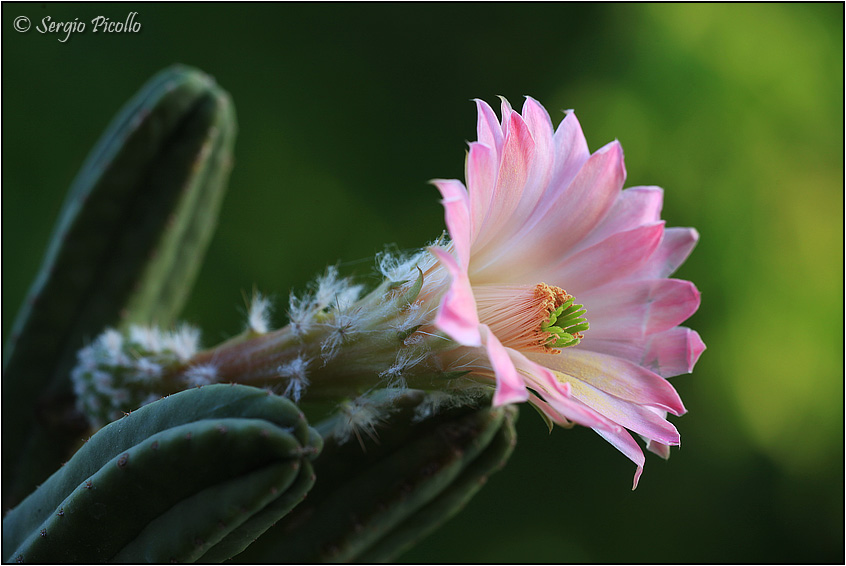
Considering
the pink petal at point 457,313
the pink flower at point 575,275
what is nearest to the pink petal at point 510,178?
the pink flower at point 575,275

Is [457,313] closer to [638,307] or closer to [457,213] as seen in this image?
[457,213]

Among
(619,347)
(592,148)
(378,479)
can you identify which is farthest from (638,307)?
(592,148)

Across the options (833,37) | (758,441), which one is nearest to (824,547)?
(758,441)

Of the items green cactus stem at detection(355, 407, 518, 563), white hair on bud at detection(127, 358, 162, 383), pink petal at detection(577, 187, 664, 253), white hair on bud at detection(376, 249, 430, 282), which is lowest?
green cactus stem at detection(355, 407, 518, 563)

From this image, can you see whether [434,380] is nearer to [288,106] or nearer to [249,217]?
[249,217]

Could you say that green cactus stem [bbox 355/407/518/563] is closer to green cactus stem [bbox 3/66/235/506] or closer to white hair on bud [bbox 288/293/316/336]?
white hair on bud [bbox 288/293/316/336]

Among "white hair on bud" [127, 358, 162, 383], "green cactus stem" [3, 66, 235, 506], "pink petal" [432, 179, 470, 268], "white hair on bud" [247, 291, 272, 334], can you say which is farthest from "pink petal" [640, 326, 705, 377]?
"green cactus stem" [3, 66, 235, 506]
